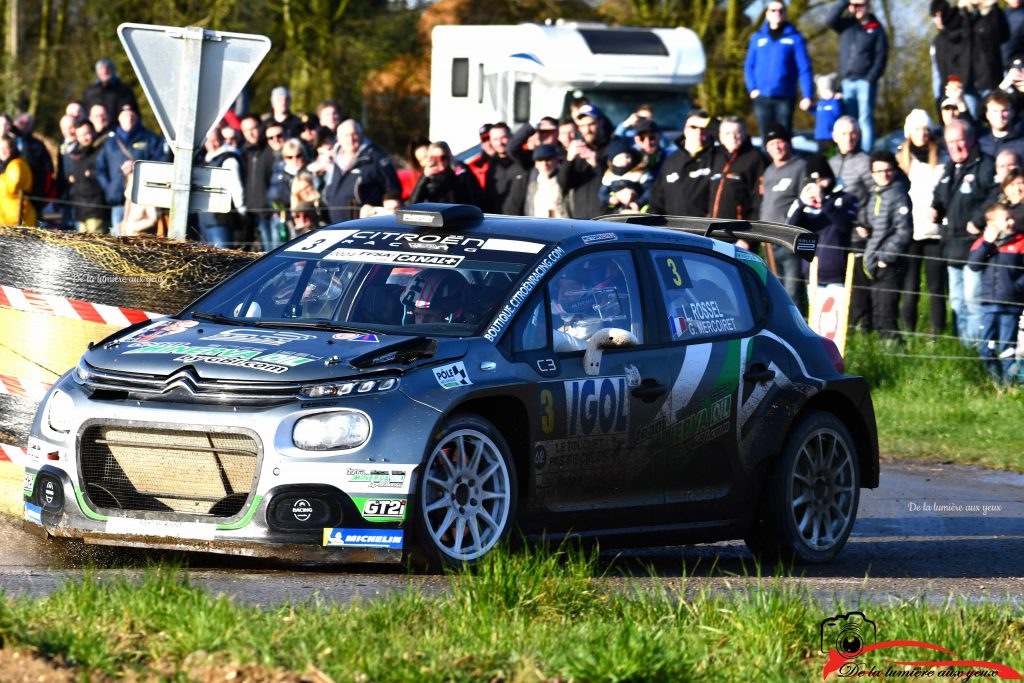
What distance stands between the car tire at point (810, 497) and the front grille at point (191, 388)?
118 inches

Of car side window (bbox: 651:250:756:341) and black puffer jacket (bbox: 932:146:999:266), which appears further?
black puffer jacket (bbox: 932:146:999:266)

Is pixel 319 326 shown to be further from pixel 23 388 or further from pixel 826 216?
pixel 826 216

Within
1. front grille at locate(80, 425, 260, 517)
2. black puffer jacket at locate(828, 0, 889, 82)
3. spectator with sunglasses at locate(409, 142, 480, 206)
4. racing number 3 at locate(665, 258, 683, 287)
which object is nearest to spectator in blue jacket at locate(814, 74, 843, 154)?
black puffer jacket at locate(828, 0, 889, 82)

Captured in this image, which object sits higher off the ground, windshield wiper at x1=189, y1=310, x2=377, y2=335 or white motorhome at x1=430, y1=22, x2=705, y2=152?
white motorhome at x1=430, y1=22, x2=705, y2=152

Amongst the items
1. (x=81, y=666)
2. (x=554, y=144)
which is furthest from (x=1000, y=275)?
(x=81, y=666)

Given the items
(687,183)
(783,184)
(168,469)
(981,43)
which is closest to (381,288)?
(168,469)

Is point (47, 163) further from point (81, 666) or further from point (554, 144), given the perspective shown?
point (81, 666)

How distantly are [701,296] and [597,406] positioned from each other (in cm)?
121

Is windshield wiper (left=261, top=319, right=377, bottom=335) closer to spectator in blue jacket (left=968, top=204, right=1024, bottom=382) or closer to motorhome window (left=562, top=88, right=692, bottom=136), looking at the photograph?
spectator in blue jacket (left=968, top=204, right=1024, bottom=382)

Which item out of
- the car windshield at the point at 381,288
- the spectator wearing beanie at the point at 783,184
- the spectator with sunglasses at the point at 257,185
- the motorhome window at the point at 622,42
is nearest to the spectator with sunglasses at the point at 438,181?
the spectator with sunglasses at the point at 257,185

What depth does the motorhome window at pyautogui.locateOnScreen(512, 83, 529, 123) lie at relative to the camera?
84.8 ft

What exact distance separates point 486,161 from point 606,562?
34.5 feet

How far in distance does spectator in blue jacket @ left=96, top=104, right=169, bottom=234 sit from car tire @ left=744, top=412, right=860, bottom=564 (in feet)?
42.7

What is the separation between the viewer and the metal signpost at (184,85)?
36.4 feet
